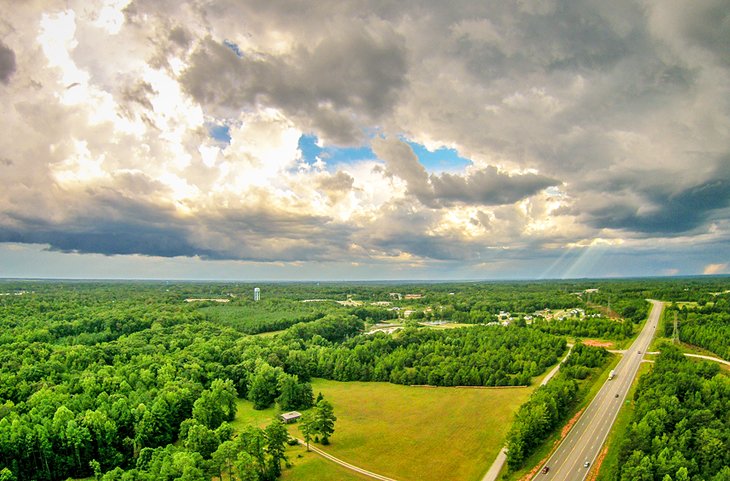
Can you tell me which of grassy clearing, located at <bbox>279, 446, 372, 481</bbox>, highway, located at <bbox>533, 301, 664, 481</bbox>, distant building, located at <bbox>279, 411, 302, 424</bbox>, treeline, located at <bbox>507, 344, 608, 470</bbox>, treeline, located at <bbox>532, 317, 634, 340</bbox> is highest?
treeline, located at <bbox>532, 317, 634, 340</bbox>

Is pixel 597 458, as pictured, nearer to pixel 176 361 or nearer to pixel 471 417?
pixel 471 417

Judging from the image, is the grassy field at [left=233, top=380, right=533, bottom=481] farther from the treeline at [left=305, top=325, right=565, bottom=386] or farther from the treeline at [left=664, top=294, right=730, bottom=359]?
the treeline at [left=664, top=294, right=730, bottom=359]

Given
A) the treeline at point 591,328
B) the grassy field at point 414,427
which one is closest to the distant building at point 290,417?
the grassy field at point 414,427

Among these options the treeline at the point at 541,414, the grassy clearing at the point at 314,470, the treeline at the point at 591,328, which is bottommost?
the grassy clearing at the point at 314,470

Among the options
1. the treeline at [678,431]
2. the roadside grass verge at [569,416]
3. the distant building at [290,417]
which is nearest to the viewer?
the treeline at [678,431]

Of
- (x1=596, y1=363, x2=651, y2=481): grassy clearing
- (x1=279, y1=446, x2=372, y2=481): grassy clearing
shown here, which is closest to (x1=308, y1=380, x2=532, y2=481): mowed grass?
(x1=279, y1=446, x2=372, y2=481): grassy clearing

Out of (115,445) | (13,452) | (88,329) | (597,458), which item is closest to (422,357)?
(597,458)

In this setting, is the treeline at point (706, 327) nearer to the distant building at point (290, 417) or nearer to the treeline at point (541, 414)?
the treeline at point (541, 414)
